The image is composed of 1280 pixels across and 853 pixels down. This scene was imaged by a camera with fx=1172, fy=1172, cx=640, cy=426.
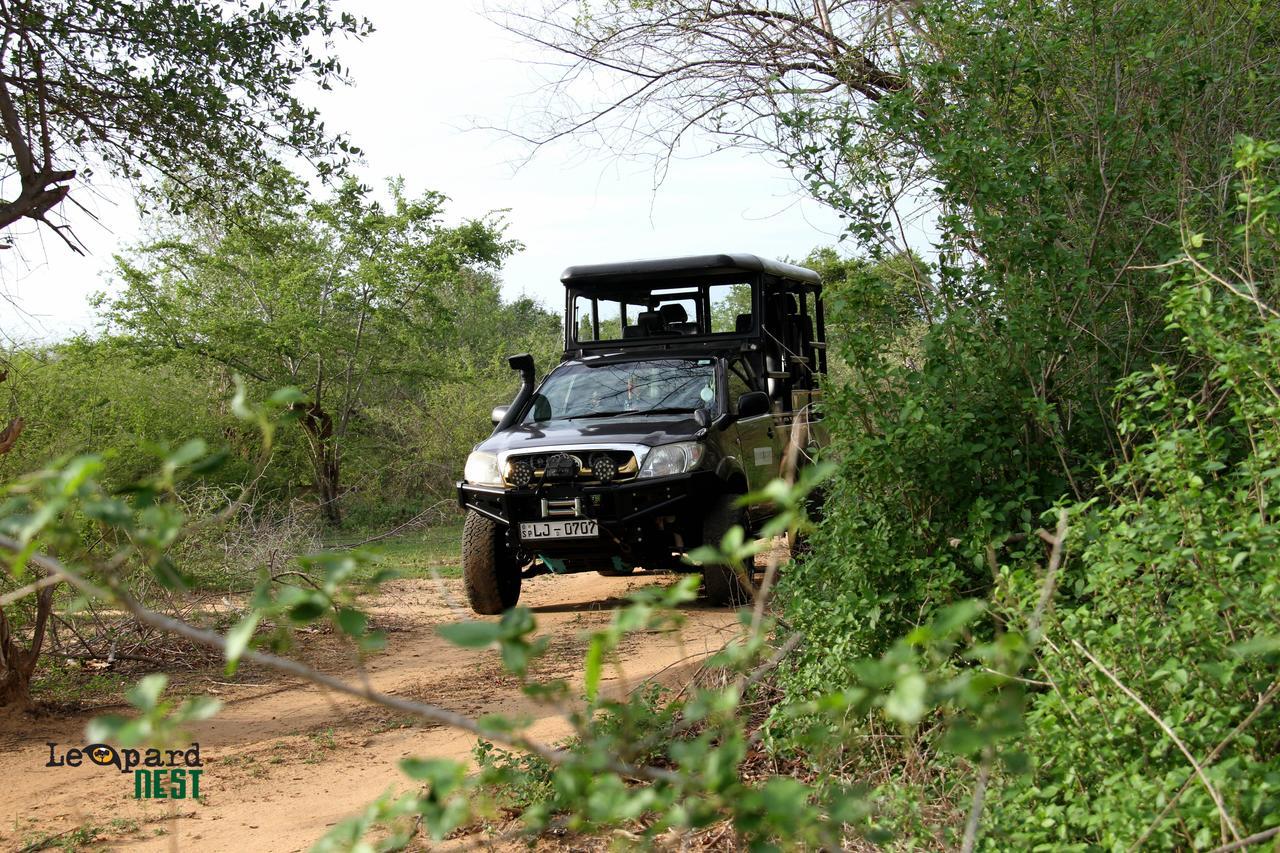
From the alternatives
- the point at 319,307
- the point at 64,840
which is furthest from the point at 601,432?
the point at 319,307

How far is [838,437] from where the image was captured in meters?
4.68

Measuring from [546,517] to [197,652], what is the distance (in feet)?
8.30

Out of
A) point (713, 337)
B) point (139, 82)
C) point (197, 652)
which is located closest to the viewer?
point (139, 82)

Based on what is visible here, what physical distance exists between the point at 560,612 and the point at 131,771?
4.09 metres

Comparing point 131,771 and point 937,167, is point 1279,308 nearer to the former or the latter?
point 937,167

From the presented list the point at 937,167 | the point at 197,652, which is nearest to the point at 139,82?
the point at 197,652

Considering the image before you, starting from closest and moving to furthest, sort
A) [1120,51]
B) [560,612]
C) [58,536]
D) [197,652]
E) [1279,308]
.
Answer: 1. [58,536]
2. [1279,308]
3. [1120,51]
4. [197,652]
5. [560,612]

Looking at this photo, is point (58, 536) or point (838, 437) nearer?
point (58, 536)

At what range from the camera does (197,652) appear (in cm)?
796

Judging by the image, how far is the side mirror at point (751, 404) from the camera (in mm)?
8508

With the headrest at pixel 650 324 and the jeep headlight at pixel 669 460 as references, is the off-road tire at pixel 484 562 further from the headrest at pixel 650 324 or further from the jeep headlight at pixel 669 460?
the headrest at pixel 650 324

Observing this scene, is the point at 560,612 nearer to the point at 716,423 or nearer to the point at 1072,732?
the point at 716,423

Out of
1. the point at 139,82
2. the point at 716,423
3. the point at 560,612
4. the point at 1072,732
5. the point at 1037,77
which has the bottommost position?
the point at 560,612

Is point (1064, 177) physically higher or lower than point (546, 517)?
higher
